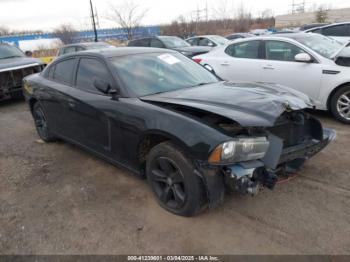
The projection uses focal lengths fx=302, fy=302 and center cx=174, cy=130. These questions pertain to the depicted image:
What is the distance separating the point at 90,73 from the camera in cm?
382

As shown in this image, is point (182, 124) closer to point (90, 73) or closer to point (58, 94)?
point (90, 73)

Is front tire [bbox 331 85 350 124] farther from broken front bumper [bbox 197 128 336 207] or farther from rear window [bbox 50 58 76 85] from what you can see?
rear window [bbox 50 58 76 85]

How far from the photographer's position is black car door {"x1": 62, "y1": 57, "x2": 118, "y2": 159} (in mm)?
3484

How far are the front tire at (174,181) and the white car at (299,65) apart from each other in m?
3.36

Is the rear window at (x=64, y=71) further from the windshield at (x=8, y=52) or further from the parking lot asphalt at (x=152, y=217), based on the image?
→ the windshield at (x=8, y=52)

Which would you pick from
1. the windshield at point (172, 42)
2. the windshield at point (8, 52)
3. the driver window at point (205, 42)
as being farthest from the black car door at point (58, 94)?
the driver window at point (205, 42)

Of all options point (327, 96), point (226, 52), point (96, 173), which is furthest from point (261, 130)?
point (226, 52)

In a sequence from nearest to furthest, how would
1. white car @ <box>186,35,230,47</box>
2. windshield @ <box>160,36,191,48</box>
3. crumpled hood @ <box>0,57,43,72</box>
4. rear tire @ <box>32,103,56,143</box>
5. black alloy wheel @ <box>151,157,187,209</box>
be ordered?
black alloy wheel @ <box>151,157,187,209</box>
rear tire @ <box>32,103,56,143</box>
crumpled hood @ <box>0,57,43,72</box>
windshield @ <box>160,36,191,48</box>
white car @ <box>186,35,230,47</box>

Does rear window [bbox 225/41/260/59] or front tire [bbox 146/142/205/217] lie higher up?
rear window [bbox 225/41/260/59]

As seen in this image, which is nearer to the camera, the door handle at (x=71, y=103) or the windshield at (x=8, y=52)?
the door handle at (x=71, y=103)

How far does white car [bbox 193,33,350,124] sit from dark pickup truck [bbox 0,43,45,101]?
5272 millimetres

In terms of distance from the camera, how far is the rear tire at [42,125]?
5012 mm

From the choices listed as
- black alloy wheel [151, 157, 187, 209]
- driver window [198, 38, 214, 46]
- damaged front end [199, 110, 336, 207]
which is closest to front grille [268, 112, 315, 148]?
damaged front end [199, 110, 336, 207]

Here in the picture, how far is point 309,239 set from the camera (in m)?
2.55
